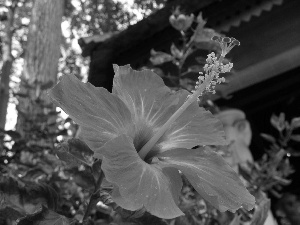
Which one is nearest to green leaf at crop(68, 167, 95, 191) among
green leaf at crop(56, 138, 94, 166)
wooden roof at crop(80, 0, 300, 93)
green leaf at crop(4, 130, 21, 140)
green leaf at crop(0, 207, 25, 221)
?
green leaf at crop(56, 138, 94, 166)

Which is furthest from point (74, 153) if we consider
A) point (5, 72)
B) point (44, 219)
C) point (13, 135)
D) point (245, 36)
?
point (245, 36)

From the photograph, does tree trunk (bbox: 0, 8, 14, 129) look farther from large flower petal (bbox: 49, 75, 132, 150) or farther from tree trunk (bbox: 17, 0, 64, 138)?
large flower petal (bbox: 49, 75, 132, 150)

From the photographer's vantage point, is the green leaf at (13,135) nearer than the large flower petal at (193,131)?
No

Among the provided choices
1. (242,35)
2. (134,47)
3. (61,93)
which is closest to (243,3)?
(242,35)

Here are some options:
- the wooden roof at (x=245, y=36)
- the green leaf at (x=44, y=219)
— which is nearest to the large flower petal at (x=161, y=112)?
the green leaf at (x=44, y=219)

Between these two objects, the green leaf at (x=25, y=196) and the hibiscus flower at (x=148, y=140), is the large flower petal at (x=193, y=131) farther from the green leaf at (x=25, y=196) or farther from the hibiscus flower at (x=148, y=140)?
the green leaf at (x=25, y=196)

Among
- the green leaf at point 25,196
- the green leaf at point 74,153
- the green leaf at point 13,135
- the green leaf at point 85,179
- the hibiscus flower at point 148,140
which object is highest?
the hibiscus flower at point 148,140

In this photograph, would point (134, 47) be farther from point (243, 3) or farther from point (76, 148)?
point (76, 148)
